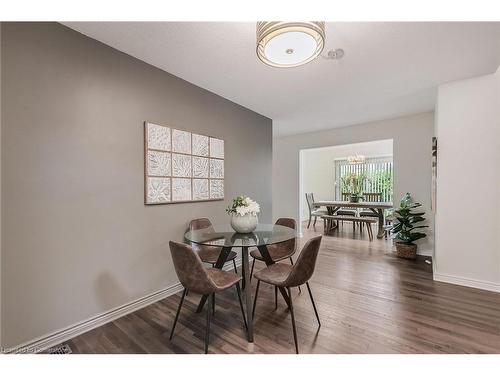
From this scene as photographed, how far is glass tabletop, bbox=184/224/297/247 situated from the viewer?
1.79 m

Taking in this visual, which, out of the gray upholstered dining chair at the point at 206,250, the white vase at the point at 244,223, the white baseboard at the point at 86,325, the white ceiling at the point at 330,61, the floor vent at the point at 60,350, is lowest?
Result: the floor vent at the point at 60,350

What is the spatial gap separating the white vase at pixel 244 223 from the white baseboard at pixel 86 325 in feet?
3.50

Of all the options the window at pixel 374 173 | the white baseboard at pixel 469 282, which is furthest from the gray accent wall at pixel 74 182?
the window at pixel 374 173

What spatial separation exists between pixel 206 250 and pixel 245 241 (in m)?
0.82

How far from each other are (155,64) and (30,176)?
146 cm

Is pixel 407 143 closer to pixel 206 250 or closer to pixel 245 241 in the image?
pixel 245 241

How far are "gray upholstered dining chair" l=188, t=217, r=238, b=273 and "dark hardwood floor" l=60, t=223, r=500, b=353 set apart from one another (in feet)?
1.40

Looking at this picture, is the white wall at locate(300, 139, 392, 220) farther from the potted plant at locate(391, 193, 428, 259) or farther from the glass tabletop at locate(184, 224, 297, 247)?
the glass tabletop at locate(184, 224, 297, 247)

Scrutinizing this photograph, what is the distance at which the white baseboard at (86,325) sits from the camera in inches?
60.4

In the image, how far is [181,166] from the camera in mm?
2490

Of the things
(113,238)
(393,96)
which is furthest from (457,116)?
(113,238)

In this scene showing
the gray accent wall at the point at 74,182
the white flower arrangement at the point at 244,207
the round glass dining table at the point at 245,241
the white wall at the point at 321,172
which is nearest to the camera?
the gray accent wall at the point at 74,182

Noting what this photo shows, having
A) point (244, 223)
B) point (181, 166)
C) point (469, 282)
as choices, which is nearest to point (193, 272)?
point (244, 223)

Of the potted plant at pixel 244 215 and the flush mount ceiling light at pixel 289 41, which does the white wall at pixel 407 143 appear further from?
the flush mount ceiling light at pixel 289 41
